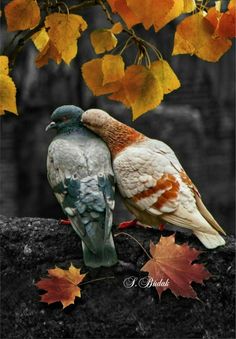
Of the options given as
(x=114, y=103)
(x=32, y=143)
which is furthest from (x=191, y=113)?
(x=32, y=143)

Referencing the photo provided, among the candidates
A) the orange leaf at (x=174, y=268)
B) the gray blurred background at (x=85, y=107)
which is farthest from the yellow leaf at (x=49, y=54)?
the gray blurred background at (x=85, y=107)

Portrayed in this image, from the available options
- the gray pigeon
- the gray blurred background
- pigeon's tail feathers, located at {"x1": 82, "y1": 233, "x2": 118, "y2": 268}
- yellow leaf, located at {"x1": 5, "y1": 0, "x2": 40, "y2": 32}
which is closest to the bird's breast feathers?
the gray pigeon

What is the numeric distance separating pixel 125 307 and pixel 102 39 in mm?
429

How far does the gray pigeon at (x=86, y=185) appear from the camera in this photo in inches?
45.8

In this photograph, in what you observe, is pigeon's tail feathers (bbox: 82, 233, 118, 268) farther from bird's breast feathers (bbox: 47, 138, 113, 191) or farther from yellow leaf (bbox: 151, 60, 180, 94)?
yellow leaf (bbox: 151, 60, 180, 94)

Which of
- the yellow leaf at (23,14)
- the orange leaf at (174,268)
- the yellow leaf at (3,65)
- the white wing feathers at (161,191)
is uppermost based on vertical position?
the yellow leaf at (23,14)

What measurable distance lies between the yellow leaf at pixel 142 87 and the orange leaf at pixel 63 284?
0.93ft

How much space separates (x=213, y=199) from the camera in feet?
9.23

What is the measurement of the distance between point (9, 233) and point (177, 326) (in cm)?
34

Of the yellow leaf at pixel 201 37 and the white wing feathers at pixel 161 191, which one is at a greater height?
the yellow leaf at pixel 201 37

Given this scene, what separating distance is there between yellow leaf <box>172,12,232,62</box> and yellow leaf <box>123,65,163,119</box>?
0.24 feet

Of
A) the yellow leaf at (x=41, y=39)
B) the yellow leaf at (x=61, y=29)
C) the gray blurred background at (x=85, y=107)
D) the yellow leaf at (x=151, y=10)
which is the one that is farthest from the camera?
the gray blurred background at (x=85, y=107)

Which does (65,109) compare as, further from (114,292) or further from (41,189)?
(41,189)

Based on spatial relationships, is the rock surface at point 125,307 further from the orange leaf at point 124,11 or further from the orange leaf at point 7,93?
the orange leaf at point 124,11
